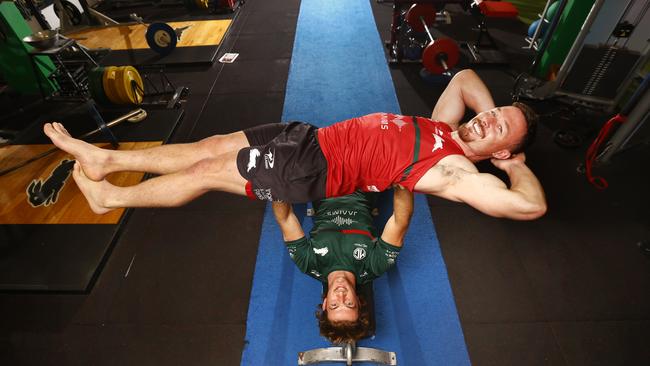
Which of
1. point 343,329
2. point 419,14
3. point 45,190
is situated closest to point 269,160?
point 343,329

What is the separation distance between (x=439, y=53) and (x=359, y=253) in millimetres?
3964

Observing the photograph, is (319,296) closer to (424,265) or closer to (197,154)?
(424,265)

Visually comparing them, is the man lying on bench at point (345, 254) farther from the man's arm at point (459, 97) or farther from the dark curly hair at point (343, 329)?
the man's arm at point (459, 97)

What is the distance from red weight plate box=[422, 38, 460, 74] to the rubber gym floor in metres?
1.86

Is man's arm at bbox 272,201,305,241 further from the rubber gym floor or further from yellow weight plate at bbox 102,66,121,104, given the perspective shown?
yellow weight plate at bbox 102,66,121,104

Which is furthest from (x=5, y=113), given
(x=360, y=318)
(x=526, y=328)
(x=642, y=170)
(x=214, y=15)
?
(x=642, y=170)

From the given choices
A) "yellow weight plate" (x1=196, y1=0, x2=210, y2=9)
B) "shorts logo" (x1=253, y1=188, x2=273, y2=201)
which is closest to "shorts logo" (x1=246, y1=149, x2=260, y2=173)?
"shorts logo" (x1=253, y1=188, x2=273, y2=201)

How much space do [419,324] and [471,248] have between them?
104cm

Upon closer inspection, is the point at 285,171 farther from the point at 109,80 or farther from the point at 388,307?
the point at 109,80

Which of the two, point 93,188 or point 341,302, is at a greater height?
point 93,188

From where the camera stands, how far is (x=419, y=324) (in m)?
2.93

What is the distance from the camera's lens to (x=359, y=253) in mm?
2695

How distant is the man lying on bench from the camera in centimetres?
240

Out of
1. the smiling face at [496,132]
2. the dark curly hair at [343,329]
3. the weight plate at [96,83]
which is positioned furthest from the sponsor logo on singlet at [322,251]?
the weight plate at [96,83]
